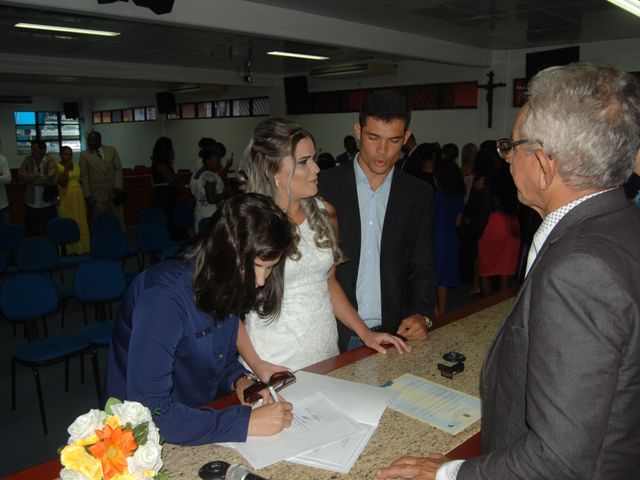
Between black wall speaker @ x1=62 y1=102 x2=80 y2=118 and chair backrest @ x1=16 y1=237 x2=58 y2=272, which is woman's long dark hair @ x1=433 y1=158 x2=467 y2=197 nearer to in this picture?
Result: chair backrest @ x1=16 y1=237 x2=58 y2=272

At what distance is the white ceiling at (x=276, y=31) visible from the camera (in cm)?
559

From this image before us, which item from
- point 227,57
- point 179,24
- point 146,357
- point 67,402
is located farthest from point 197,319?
point 227,57

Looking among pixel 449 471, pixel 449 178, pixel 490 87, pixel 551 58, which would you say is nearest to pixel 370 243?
pixel 449 471

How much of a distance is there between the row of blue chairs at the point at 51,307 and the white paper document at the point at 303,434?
2.39m

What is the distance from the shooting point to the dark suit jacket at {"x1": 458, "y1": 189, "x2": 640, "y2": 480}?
2.71ft

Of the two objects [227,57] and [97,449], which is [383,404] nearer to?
[97,449]

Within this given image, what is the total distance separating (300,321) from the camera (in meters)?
1.95

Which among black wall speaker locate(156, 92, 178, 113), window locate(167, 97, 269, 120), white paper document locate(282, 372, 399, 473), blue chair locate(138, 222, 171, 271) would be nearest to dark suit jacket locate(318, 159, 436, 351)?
white paper document locate(282, 372, 399, 473)

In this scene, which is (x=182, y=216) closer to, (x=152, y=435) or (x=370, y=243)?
(x=370, y=243)

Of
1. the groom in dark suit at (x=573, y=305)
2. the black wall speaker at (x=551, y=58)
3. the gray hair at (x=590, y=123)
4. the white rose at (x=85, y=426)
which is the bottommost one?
the white rose at (x=85, y=426)

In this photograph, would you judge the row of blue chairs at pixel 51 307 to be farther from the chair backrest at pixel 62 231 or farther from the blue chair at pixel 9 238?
the chair backrest at pixel 62 231

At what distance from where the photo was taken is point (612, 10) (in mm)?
6055

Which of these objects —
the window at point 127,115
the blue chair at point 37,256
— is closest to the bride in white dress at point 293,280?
the blue chair at point 37,256

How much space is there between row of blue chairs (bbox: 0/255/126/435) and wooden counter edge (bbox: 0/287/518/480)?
1.97 m
